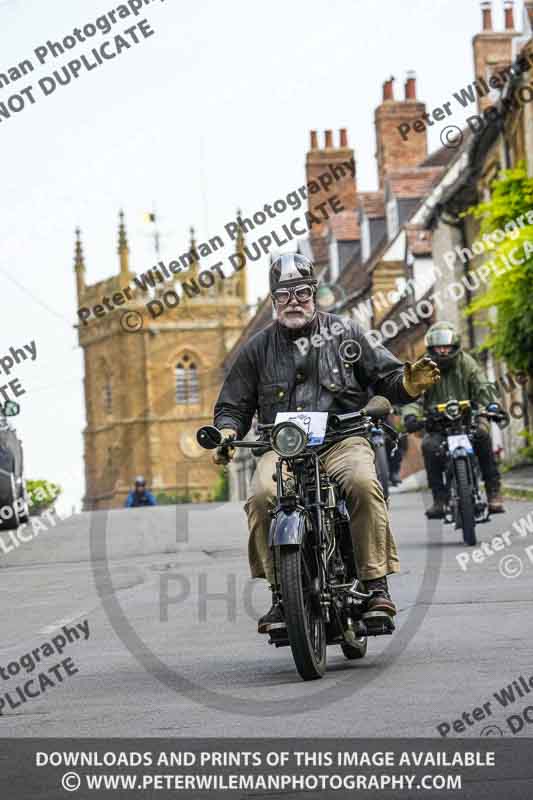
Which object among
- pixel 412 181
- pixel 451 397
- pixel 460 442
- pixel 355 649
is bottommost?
pixel 355 649

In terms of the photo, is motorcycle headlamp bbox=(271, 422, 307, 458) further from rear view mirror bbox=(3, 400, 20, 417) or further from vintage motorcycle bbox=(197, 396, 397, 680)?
rear view mirror bbox=(3, 400, 20, 417)

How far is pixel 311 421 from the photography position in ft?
25.7

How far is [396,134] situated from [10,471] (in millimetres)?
35871

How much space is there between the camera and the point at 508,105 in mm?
37750

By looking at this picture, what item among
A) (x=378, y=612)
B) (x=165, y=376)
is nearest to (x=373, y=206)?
(x=378, y=612)

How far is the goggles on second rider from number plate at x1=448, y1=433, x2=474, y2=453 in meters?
8.02

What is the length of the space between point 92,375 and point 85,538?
347 feet

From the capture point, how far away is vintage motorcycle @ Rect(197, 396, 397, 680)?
7277 mm

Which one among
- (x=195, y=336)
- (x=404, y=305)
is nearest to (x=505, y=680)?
(x=404, y=305)
